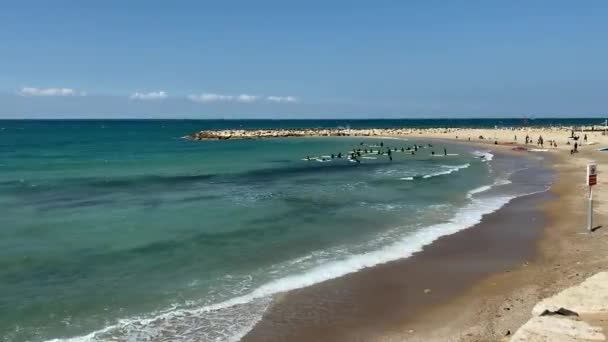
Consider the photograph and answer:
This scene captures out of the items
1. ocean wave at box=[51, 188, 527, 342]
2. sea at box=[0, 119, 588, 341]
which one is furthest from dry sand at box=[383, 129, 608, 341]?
sea at box=[0, 119, 588, 341]

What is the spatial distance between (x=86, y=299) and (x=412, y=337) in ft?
26.6

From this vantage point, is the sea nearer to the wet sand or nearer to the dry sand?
the wet sand

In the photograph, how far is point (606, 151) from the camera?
188 ft

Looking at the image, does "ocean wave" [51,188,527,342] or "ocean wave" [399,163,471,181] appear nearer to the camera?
"ocean wave" [51,188,527,342]

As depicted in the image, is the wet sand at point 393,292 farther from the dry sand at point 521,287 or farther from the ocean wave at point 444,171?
the ocean wave at point 444,171

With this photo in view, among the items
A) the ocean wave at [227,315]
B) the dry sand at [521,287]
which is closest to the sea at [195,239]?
the ocean wave at [227,315]

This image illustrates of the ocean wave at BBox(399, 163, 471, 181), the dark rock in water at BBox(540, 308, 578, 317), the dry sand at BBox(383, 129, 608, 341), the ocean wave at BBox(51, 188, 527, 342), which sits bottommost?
the ocean wave at BBox(51, 188, 527, 342)

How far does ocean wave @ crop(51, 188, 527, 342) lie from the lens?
1116cm

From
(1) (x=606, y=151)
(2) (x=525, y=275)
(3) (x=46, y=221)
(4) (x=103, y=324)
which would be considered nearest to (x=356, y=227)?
(2) (x=525, y=275)

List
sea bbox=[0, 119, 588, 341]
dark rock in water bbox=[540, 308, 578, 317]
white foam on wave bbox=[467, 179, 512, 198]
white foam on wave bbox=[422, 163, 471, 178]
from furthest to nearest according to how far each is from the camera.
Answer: white foam on wave bbox=[422, 163, 471, 178] → white foam on wave bbox=[467, 179, 512, 198] → sea bbox=[0, 119, 588, 341] → dark rock in water bbox=[540, 308, 578, 317]

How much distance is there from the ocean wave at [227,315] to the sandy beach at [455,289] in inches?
16.7

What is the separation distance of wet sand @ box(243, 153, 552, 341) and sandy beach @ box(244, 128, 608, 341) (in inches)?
0.9

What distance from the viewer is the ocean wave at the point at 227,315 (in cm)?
1116

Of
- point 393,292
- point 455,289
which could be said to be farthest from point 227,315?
point 455,289
